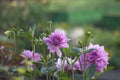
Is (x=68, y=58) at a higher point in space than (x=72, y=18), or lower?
lower

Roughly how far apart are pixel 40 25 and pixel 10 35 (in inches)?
149

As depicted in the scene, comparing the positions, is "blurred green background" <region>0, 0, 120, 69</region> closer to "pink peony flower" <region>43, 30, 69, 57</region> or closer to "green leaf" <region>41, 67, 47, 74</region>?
"green leaf" <region>41, 67, 47, 74</region>

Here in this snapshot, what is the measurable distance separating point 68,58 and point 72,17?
37.1 feet

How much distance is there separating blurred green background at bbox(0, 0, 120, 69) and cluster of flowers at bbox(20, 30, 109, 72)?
205 centimetres

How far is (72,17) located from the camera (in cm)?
1290

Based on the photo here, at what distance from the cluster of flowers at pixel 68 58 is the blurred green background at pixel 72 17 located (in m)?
2.05

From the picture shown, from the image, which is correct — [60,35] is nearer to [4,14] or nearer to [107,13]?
[4,14]

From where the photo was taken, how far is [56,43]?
4.98 feet

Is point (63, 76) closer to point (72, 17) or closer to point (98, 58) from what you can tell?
point (98, 58)

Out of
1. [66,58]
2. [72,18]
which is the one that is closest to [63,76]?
[66,58]

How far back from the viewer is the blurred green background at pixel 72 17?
19.4 ft

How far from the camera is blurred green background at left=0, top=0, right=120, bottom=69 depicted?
5917 millimetres

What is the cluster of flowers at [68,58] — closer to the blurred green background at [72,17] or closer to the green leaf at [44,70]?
the green leaf at [44,70]

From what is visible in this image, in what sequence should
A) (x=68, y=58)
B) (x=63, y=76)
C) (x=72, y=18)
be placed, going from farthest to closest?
1. (x=72, y=18)
2. (x=68, y=58)
3. (x=63, y=76)
